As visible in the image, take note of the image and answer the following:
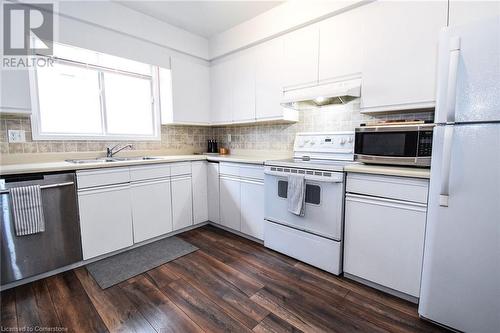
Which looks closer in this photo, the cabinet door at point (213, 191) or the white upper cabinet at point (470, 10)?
the white upper cabinet at point (470, 10)

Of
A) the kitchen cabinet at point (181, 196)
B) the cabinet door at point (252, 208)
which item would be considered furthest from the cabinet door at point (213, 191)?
the cabinet door at point (252, 208)

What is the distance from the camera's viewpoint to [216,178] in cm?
294

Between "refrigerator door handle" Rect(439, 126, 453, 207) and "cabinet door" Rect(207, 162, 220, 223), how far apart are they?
2.19m

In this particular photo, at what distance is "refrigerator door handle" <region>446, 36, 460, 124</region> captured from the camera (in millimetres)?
1259

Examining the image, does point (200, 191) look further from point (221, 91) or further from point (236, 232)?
point (221, 91)

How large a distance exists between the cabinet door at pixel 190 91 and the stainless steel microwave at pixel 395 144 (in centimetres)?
217

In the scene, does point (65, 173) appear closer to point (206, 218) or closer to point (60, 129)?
point (60, 129)

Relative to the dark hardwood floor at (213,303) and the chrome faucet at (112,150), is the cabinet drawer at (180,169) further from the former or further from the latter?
the dark hardwood floor at (213,303)

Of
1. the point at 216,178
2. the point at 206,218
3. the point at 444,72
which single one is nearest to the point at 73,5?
the point at 216,178

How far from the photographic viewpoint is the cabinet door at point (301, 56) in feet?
7.43

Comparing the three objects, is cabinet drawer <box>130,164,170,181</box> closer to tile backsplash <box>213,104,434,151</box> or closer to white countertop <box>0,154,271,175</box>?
white countertop <box>0,154,271,175</box>

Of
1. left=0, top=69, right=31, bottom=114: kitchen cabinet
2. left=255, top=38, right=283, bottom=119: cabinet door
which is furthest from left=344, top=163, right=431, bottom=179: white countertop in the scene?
left=0, top=69, right=31, bottom=114: kitchen cabinet

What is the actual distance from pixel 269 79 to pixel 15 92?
2.31 m

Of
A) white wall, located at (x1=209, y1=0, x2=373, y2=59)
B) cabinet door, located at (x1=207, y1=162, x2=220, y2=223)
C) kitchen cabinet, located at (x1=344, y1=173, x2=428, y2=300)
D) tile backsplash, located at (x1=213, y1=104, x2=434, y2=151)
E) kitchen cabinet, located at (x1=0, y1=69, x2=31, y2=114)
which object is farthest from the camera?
cabinet door, located at (x1=207, y1=162, x2=220, y2=223)
